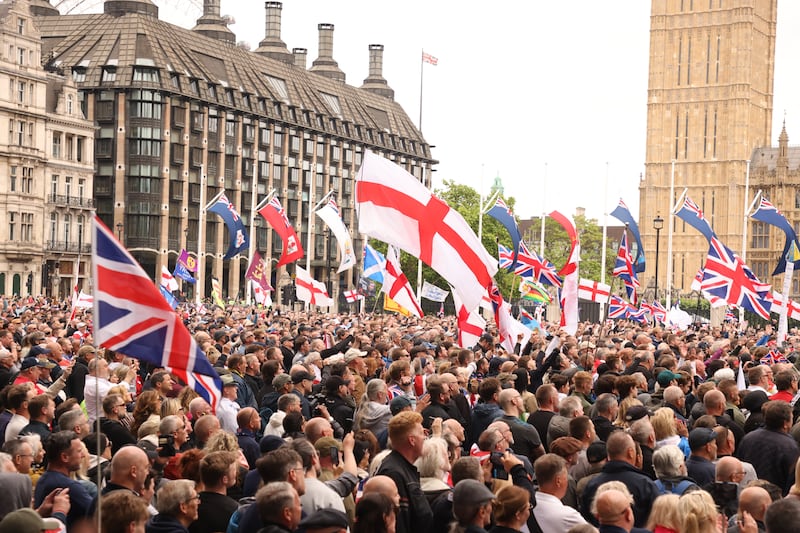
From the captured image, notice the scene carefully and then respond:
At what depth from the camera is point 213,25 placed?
101m

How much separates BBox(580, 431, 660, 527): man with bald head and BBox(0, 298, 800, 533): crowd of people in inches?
0.4

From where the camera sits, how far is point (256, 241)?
95.6m

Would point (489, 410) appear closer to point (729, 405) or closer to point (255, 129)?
point (729, 405)

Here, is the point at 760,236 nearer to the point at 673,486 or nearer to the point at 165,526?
Result: the point at 673,486

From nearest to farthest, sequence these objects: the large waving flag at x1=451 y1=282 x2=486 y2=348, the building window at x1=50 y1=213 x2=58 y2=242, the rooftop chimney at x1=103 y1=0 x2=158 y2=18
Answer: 1. the large waving flag at x1=451 y1=282 x2=486 y2=348
2. the building window at x1=50 y1=213 x2=58 y2=242
3. the rooftop chimney at x1=103 y1=0 x2=158 y2=18

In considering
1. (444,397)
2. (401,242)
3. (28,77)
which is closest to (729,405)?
(444,397)

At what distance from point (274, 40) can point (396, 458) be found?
105917mm

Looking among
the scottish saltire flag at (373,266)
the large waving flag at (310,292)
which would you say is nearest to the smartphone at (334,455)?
the scottish saltire flag at (373,266)

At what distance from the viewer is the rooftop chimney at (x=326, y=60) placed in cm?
12050

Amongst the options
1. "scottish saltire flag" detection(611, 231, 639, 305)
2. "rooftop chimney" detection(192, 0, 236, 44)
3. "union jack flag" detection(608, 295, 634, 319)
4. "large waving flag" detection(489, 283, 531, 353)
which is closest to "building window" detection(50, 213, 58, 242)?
"rooftop chimney" detection(192, 0, 236, 44)

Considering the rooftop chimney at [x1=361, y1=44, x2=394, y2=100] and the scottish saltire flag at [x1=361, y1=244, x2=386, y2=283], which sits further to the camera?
the rooftop chimney at [x1=361, y1=44, x2=394, y2=100]

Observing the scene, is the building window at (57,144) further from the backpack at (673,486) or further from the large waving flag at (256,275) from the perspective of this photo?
the backpack at (673,486)

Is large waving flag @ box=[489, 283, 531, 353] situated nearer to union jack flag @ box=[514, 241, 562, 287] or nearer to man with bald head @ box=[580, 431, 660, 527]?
man with bald head @ box=[580, 431, 660, 527]

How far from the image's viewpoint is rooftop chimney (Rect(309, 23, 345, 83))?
12050 centimetres
